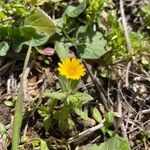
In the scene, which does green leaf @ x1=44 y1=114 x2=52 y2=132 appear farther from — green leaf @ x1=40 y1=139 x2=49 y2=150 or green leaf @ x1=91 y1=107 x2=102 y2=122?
green leaf @ x1=91 y1=107 x2=102 y2=122

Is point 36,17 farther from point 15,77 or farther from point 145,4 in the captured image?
point 145,4

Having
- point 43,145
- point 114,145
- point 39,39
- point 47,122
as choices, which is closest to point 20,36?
point 39,39

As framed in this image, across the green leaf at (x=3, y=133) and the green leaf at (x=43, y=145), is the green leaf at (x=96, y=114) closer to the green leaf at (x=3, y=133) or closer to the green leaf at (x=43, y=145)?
the green leaf at (x=43, y=145)

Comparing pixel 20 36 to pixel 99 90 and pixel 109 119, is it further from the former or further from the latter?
pixel 109 119

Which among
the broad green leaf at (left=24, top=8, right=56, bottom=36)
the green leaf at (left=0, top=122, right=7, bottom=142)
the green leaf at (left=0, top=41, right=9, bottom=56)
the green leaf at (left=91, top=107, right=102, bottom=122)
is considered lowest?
the green leaf at (left=91, top=107, right=102, bottom=122)

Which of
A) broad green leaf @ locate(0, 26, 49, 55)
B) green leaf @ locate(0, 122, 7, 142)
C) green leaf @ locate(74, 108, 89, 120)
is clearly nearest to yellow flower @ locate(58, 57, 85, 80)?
green leaf @ locate(74, 108, 89, 120)

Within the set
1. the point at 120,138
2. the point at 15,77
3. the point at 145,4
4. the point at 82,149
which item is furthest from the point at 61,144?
the point at 145,4

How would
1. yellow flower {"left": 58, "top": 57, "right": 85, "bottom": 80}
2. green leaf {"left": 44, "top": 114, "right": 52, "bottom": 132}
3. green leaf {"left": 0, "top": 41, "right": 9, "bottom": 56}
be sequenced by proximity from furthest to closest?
green leaf {"left": 0, "top": 41, "right": 9, "bottom": 56} → green leaf {"left": 44, "top": 114, "right": 52, "bottom": 132} → yellow flower {"left": 58, "top": 57, "right": 85, "bottom": 80}
